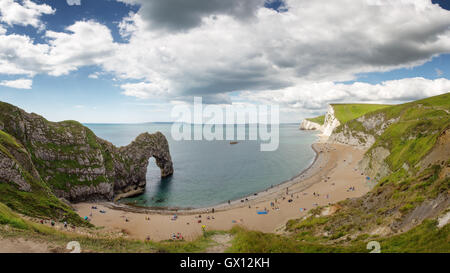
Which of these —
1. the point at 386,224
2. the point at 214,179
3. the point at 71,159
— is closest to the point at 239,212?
the point at 214,179

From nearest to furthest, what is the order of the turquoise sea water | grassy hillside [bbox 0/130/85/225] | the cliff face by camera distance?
grassy hillside [bbox 0/130/85/225] → the cliff face → the turquoise sea water

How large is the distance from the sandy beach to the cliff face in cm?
563

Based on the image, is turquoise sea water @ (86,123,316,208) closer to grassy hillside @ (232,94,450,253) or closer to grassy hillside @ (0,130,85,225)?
grassy hillside @ (0,130,85,225)

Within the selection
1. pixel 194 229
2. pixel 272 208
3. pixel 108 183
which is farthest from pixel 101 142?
pixel 272 208

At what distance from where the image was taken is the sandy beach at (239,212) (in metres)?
41.8

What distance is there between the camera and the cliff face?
51.5 metres

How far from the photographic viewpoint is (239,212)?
50312mm

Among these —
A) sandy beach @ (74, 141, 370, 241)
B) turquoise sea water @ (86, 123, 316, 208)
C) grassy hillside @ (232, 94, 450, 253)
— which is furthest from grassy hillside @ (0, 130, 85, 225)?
grassy hillside @ (232, 94, 450, 253)

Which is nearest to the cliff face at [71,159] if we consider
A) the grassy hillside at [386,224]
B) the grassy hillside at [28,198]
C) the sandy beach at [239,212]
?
the grassy hillside at [28,198]

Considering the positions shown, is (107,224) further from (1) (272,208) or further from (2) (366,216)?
(2) (366,216)

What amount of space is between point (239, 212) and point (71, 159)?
151 ft

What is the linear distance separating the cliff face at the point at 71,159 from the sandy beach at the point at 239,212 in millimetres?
5629

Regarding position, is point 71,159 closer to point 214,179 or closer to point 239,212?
point 214,179

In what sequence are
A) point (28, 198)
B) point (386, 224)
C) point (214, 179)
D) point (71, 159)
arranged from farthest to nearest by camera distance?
point (214, 179)
point (71, 159)
point (28, 198)
point (386, 224)
